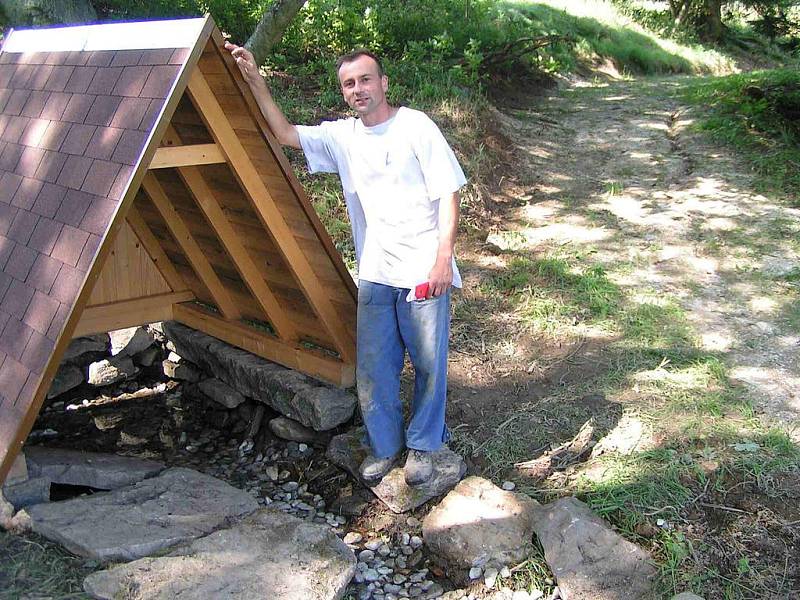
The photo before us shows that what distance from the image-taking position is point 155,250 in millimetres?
5348

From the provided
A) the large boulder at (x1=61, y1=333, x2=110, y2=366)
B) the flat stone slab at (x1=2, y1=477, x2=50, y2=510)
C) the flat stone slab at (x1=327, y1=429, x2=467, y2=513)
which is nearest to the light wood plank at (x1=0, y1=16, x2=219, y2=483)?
the flat stone slab at (x1=2, y1=477, x2=50, y2=510)

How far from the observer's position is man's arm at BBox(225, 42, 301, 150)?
3480 mm

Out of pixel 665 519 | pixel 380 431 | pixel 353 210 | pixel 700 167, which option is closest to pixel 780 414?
pixel 665 519

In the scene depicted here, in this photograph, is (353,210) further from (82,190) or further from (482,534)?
(482,534)

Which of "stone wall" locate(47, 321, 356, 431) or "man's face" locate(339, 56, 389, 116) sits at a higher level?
"man's face" locate(339, 56, 389, 116)

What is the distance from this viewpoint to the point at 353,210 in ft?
12.7

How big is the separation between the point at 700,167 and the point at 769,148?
33.9 inches

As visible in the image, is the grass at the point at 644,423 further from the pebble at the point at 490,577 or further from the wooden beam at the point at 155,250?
the wooden beam at the point at 155,250

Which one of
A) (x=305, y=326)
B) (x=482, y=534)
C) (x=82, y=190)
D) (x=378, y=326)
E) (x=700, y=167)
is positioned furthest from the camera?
(x=700, y=167)

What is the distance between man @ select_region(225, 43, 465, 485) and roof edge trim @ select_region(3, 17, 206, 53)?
0.22 m

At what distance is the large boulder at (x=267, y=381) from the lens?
14.3 feet

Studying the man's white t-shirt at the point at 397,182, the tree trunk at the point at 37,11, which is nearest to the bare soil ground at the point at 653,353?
the man's white t-shirt at the point at 397,182

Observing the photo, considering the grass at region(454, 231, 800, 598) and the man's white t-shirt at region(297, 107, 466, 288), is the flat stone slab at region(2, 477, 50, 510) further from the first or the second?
the grass at region(454, 231, 800, 598)

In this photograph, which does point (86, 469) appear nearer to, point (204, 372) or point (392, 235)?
point (204, 372)
